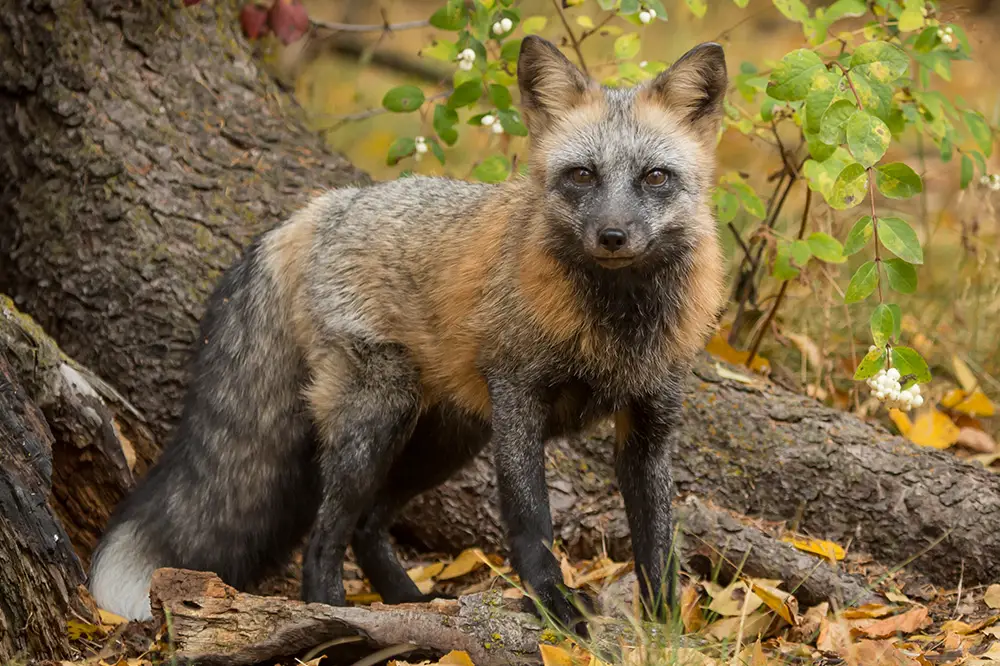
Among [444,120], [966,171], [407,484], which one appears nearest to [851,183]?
[966,171]

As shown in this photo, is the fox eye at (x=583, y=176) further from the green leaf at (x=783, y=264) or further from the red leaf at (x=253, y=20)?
the red leaf at (x=253, y=20)

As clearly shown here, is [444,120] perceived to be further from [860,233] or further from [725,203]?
[860,233]

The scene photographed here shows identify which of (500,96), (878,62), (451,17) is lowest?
(878,62)

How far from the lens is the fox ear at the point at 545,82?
169 inches

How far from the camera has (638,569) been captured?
4426 millimetres

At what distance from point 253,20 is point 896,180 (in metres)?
3.80

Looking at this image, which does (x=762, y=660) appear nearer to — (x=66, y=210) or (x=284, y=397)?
(x=284, y=397)

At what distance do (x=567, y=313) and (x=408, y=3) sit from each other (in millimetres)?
11052

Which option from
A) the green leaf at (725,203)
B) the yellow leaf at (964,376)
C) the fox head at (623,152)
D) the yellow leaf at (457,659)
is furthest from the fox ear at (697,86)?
the yellow leaf at (964,376)

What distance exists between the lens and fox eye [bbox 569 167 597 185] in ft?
13.5

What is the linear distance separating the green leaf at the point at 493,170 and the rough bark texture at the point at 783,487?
1.39m

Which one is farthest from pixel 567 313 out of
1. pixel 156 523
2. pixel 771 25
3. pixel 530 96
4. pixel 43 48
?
pixel 771 25

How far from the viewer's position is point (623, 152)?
4082mm

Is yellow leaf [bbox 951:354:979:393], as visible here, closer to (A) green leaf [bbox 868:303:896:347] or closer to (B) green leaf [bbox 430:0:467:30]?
(A) green leaf [bbox 868:303:896:347]
